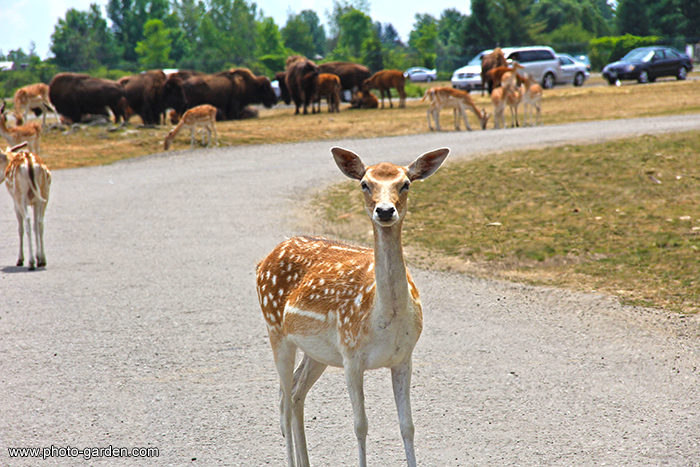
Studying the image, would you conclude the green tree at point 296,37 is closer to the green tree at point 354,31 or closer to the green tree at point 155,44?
the green tree at point 354,31

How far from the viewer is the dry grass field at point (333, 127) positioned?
857 inches

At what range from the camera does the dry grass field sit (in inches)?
857

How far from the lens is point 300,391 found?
4711 millimetres

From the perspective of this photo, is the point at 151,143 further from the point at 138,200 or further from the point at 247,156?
the point at 138,200

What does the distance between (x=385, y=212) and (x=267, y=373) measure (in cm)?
299

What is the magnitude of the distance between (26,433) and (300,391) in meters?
1.97

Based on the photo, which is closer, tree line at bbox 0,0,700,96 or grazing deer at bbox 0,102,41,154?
grazing deer at bbox 0,102,41,154

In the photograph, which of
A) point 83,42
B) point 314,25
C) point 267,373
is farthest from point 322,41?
point 267,373

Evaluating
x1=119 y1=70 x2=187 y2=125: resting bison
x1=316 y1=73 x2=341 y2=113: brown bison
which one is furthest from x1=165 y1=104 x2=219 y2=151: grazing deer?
x1=316 y1=73 x2=341 y2=113: brown bison

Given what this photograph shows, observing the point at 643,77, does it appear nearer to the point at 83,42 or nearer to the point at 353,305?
the point at 353,305

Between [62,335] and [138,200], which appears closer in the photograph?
[62,335]

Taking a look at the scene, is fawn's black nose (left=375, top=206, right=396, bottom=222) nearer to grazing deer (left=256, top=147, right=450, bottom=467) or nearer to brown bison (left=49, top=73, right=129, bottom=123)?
grazing deer (left=256, top=147, right=450, bottom=467)

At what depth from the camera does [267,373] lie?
6238mm

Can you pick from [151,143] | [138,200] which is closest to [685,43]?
[151,143]
